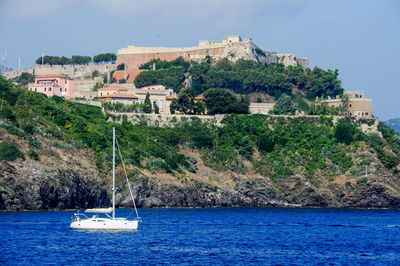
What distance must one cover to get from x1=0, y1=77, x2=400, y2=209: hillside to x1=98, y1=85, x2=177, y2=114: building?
11034 millimetres

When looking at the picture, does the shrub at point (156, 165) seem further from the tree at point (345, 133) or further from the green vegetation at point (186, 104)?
the tree at point (345, 133)

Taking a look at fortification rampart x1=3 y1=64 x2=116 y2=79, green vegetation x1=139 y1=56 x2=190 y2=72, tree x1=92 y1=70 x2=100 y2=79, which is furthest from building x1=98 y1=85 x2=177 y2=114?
fortification rampart x1=3 y1=64 x2=116 y2=79

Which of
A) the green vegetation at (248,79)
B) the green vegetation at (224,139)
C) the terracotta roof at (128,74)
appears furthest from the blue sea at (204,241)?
the terracotta roof at (128,74)

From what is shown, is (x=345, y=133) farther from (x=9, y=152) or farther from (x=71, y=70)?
(x=71, y=70)

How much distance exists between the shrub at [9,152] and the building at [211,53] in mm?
80222

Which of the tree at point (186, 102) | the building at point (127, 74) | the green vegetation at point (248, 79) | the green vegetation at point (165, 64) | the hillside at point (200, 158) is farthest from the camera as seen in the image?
the green vegetation at point (165, 64)

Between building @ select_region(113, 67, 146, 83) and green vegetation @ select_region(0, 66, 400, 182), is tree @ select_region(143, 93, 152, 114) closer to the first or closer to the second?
green vegetation @ select_region(0, 66, 400, 182)

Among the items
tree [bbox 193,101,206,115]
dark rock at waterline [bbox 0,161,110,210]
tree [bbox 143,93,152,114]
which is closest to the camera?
dark rock at waterline [bbox 0,161,110,210]

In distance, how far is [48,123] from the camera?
96438 millimetres

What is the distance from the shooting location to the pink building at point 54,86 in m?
136

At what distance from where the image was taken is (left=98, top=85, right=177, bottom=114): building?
129 m

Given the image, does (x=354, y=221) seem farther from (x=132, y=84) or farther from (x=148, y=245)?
(x=132, y=84)

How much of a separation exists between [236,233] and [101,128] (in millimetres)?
45036

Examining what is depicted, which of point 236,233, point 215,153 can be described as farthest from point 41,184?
point 215,153
